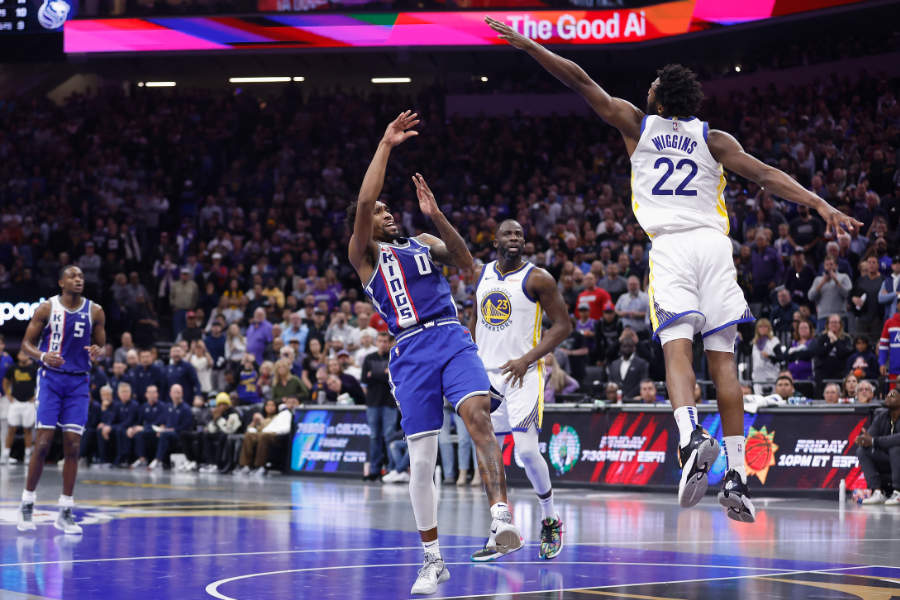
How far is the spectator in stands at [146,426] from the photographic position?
23.7 meters

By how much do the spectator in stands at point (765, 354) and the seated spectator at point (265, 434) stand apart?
8.35 m

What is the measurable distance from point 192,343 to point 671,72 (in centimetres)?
1880

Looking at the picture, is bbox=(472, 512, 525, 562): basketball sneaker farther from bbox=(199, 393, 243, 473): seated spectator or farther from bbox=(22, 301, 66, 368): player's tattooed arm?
bbox=(199, 393, 243, 473): seated spectator

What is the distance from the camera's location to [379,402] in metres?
18.9

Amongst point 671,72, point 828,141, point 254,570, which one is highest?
point 828,141

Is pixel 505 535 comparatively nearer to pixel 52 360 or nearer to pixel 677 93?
pixel 677 93

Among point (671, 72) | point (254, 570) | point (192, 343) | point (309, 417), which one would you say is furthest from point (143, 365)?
point (671, 72)

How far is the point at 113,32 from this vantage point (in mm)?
32500

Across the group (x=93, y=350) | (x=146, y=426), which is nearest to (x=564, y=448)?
(x=93, y=350)

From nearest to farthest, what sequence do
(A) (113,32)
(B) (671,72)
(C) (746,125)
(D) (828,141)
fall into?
(B) (671,72)
(D) (828,141)
(C) (746,125)
(A) (113,32)

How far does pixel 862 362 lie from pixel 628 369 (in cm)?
354

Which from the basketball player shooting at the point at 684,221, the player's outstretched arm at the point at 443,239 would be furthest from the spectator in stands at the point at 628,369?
the basketball player shooting at the point at 684,221

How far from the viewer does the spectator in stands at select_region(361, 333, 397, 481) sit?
1852 centimetres

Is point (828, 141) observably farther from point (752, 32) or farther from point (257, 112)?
point (257, 112)
